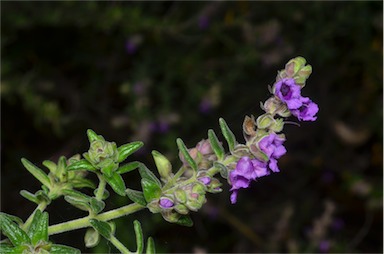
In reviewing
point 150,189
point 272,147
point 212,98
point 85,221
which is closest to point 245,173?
point 272,147

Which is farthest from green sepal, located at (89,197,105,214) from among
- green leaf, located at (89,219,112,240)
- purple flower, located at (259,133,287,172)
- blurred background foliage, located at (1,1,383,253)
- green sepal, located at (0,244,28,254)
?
blurred background foliage, located at (1,1,383,253)

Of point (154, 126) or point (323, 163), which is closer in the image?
point (154, 126)

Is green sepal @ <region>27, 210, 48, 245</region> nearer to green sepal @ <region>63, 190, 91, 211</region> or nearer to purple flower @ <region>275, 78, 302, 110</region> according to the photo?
green sepal @ <region>63, 190, 91, 211</region>

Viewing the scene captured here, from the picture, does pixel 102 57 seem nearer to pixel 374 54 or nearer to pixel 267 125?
pixel 374 54

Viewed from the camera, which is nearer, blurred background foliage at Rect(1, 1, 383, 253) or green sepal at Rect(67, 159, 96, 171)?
green sepal at Rect(67, 159, 96, 171)

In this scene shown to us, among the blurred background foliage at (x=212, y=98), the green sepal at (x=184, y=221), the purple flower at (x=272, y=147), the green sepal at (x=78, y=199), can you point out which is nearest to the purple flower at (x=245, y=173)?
the purple flower at (x=272, y=147)

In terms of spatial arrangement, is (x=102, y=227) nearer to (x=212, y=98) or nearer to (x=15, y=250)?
(x=15, y=250)

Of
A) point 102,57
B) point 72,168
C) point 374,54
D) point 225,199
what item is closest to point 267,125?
point 72,168
